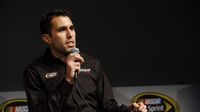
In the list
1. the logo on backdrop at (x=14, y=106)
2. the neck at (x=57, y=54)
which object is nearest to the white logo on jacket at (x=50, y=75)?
the neck at (x=57, y=54)

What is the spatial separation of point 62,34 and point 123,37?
3.75 ft

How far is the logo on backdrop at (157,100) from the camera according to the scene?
8.63 ft

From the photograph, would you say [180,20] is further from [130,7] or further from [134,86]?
[134,86]

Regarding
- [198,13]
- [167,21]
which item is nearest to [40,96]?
[167,21]

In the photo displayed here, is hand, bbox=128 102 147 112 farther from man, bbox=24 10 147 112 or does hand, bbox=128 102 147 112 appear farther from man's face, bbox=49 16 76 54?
man's face, bbox=49 16 76 54

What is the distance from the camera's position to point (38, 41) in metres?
2.63

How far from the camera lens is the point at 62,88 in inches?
56.8

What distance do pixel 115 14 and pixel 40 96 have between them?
50.9 inches

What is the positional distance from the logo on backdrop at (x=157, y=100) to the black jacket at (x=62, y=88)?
94 centimetres

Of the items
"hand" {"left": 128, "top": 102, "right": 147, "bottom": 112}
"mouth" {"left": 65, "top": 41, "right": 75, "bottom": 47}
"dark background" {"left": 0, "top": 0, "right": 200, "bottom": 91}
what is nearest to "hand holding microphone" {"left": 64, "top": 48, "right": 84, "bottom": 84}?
"mouth" {"left": 65, "top": 41, "right": 75, "bottom": 47}

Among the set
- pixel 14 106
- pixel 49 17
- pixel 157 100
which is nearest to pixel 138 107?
pixel 49 17

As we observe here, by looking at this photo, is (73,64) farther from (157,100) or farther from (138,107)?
(157,100)

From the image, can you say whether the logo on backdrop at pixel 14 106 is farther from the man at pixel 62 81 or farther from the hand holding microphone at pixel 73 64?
the hand holding microphone at pixel 73 64

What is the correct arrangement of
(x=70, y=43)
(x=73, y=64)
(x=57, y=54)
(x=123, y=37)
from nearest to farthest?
(x=73, y=64) → (x=70, y=43) → (x=57, y=54) → (x=123, y=37)
